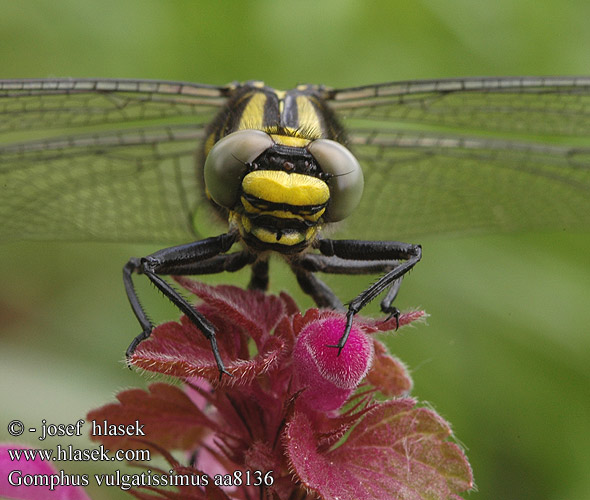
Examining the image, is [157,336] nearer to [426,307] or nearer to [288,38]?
[426,307]

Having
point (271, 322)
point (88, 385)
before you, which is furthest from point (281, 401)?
point (88, 385)

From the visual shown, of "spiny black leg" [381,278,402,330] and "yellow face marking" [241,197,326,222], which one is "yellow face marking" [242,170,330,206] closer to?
"yellow face marking" [241,197,326,222]

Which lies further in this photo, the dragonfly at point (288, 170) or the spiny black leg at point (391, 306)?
the dragonfly at point (288, 170)

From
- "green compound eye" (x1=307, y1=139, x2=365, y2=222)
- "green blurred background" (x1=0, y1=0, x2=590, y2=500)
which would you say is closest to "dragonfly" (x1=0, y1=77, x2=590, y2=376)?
"green compound eye" (x1=307, y1=139, x2=365, y2=222)

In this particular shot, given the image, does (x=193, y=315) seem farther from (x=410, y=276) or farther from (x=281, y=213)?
(x=410, y=276)

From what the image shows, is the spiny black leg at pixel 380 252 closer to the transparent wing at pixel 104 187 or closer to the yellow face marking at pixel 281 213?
the yellow face marking at pixel 281 213

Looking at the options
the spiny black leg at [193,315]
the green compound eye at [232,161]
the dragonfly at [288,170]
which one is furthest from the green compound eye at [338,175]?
the spiny black leg at [193,315]
